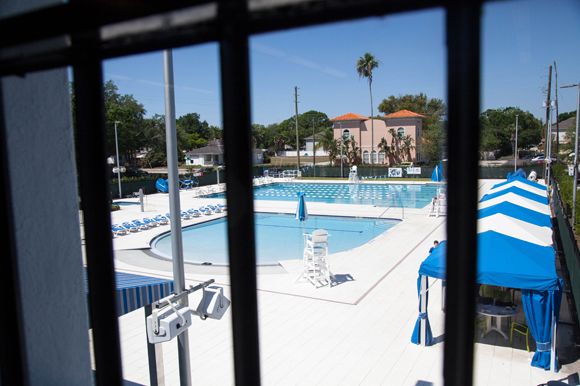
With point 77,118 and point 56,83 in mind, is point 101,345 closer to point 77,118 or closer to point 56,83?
point 77,118

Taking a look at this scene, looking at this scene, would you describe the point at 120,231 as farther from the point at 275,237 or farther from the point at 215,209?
the point at 275,237

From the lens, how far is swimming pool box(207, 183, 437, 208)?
952 inches

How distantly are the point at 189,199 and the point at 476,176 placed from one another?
26921 mm

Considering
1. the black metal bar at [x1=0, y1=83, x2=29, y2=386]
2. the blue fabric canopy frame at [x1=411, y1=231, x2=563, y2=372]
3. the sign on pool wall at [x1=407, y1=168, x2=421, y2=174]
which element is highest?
the black metal bar at [x1=0, y1=83, x2=29, y2=386]

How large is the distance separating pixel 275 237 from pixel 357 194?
39.5ft

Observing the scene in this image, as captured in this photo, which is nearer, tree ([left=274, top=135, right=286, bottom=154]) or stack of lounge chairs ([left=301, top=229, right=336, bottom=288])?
stack of lounge chairs ([left=301, top=229, right=336, bottom=288])

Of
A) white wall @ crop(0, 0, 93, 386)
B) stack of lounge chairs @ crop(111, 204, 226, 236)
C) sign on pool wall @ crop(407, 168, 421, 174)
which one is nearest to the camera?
white wall @ crop(0, 0, 93, 386)

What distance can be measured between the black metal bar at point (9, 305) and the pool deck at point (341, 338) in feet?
9.99

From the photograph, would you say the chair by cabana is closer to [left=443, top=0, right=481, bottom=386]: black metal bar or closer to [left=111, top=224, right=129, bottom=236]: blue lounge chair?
[left=443, top=0, right=481, bottom=386]: black metal bar

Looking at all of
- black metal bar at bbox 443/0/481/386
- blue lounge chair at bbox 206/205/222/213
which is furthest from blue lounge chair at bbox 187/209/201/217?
black metal bar at bbox 443/0/481/386

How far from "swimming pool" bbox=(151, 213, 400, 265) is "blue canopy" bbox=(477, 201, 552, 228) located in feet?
20.7

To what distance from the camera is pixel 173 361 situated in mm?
6453

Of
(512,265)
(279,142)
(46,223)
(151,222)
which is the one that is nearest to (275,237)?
(151,222)

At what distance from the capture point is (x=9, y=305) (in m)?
1.03
